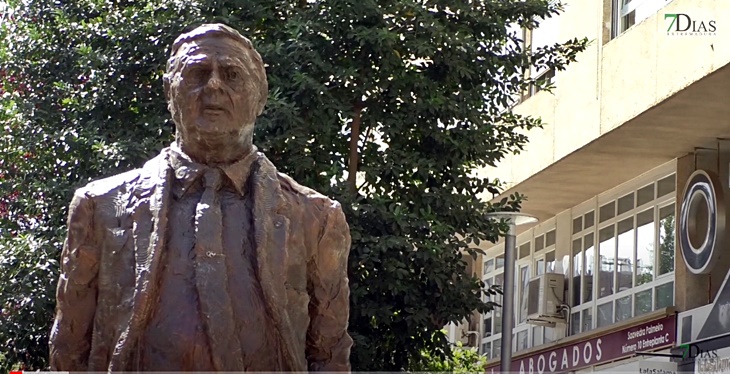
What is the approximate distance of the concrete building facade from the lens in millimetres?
21719

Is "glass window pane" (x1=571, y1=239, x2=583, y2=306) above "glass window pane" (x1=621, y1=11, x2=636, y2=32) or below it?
below

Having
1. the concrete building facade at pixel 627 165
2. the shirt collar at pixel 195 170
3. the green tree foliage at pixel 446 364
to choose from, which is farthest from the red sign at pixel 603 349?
the shirt collar at pixel 195 170

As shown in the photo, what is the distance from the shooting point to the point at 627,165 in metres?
26.5

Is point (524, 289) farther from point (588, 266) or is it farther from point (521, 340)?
point (588, 266)

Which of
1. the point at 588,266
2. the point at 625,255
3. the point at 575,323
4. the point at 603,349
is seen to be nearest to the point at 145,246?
the point at 603,349

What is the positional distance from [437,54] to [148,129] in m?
3.01

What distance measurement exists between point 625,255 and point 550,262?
14.4 ft

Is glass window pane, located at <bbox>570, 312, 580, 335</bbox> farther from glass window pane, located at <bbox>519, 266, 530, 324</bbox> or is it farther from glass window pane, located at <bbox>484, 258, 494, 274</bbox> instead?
glass window pane, located at <bbox>484, 258, 494, 274</bbox>

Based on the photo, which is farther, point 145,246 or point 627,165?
point 627,165

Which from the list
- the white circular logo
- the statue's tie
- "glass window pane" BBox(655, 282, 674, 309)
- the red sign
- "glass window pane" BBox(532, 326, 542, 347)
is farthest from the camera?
"glass window pane" BBox(532, 326, 542, 347)

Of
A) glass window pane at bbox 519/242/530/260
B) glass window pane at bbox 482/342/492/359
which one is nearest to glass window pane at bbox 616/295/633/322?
glass window pane at bbox 519/242/530/260

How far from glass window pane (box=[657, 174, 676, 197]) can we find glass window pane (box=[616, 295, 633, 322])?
183 centimetres

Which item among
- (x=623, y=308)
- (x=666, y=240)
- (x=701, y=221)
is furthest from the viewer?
(x=623, y=308)

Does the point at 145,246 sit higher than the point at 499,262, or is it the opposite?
the point at 499,262
